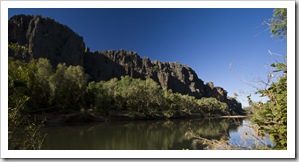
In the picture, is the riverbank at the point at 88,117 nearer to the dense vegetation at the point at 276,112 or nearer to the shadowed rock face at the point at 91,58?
the shadowed rock face at the point at 91,58

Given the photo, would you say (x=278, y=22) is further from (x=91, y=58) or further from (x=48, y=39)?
(x=91, y=58)

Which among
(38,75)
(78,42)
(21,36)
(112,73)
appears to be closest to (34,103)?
(38,75)

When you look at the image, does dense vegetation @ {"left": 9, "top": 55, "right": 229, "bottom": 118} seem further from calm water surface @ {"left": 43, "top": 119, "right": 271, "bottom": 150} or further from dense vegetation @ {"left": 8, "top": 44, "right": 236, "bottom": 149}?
calm water surface @ {"left": 43, "top": 119, "right": 271, "bottom": 150}

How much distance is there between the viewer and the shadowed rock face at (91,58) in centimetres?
5384

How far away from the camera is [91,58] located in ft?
247

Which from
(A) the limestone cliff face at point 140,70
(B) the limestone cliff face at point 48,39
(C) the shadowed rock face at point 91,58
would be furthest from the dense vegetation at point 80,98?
(A) the limestone cliff face at point 140,70

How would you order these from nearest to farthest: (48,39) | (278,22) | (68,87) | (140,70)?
(278,22) < (68,87) < (48,39) < (140,70)

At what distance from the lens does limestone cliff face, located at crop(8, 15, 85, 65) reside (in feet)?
173

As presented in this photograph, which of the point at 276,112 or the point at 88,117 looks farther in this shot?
the point at 88,117

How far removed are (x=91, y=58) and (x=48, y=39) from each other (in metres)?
18.0

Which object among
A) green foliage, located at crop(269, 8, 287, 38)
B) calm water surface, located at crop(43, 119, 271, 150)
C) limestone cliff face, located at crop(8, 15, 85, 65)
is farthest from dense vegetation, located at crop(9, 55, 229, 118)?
limestone cliff face, located at crop(8, 15, 85, 65)

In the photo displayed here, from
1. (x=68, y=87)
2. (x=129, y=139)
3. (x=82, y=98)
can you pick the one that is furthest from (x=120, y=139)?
(x=82, y=98)

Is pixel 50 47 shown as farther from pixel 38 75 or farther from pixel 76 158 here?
pixel 76 158

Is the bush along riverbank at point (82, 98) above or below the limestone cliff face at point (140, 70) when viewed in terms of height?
below
